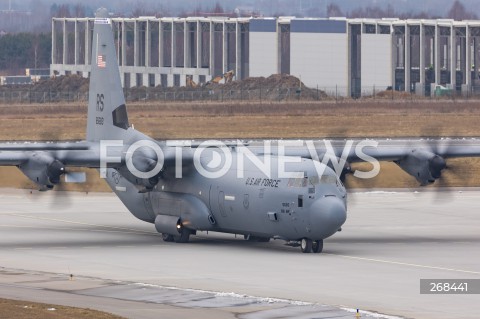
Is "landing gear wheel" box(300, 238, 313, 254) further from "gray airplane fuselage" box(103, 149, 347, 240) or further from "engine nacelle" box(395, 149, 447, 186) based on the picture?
"engine nacelle" box(395, 149, 447, 186)

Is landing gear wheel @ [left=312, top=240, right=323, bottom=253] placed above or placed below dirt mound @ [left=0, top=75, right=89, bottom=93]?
below

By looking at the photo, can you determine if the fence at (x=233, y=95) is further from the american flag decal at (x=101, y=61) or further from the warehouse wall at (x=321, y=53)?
the american flag decal at (x=101, y=61)

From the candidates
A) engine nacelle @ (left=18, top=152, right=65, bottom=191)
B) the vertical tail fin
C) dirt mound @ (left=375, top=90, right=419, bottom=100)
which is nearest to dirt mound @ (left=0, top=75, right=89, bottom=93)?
dirt mound @ (left=375, top=90, right=419, bottom=100)

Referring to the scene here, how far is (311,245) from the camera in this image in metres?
34.1

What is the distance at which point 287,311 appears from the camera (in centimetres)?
2419

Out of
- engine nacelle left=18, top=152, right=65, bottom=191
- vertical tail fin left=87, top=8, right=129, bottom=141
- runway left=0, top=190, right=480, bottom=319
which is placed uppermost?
vertical tail fin left=87, top=8, right=129, bottom=141

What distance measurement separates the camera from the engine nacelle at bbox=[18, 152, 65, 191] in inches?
1387

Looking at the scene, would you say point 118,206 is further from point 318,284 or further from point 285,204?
point 318,284

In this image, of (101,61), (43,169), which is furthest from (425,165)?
(43,169)

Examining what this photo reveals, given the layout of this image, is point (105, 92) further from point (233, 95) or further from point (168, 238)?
point (233, 95)

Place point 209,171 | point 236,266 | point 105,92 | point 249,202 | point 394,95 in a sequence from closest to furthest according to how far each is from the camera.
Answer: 1. point 236,266
2. point 249,202
3. point 209,171
4. point 105,92
5. point 394,95

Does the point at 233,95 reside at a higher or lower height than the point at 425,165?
higher

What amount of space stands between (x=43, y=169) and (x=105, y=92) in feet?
20.9

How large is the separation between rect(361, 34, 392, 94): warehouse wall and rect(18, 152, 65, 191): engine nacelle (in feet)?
290
